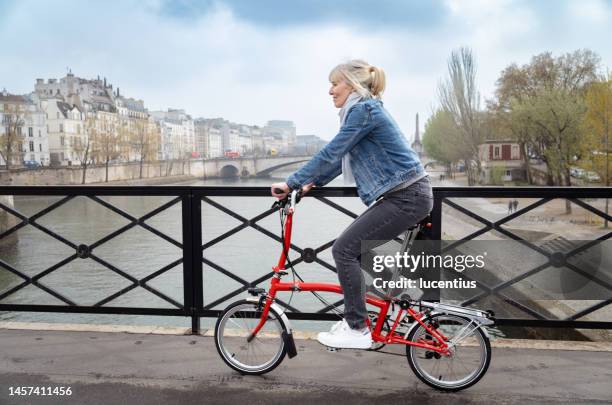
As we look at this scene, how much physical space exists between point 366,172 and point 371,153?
0.33 ft

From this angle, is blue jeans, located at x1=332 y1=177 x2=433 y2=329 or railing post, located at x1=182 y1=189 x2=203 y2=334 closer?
blue jeans, located at x1=332 y1=177 x2=433 y2=329

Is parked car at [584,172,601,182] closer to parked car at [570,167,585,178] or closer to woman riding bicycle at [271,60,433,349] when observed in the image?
parked car at [570,167,585,178]

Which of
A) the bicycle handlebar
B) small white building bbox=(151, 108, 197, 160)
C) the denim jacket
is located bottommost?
the bicycle handlebar

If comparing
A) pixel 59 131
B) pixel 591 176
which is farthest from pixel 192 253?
pixel 59 131

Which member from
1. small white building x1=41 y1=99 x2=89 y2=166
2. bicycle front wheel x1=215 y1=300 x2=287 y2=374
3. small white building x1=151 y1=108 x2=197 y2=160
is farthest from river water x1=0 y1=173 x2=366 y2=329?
small white building x1=151 y1=108 x2=197 y2=160

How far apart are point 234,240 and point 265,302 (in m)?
13.6

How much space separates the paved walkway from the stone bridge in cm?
5675

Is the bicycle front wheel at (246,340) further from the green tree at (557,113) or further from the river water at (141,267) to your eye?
the green tree at (557,113)

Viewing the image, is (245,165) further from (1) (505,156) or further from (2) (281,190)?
(2) (281,190)

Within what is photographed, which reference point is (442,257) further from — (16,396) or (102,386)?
(16,396)

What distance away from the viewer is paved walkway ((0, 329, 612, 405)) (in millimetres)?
2730

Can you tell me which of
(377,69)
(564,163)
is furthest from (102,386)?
(564,163)

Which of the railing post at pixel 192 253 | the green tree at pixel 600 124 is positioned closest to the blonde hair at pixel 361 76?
the railing post at pixel 192 253

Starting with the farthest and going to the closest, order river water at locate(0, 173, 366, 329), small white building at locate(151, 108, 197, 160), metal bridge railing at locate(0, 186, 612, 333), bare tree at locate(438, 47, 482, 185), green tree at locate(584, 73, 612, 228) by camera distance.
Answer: small white building at locate(151, 108, 197, 160), bare tree at locate(438, 47, 482, 185), green tree at locate(584, 73, 612, 228), river water at locate(0, 173, 366, 329), metal bridge railing at locate(0, 186, 612, 333)
